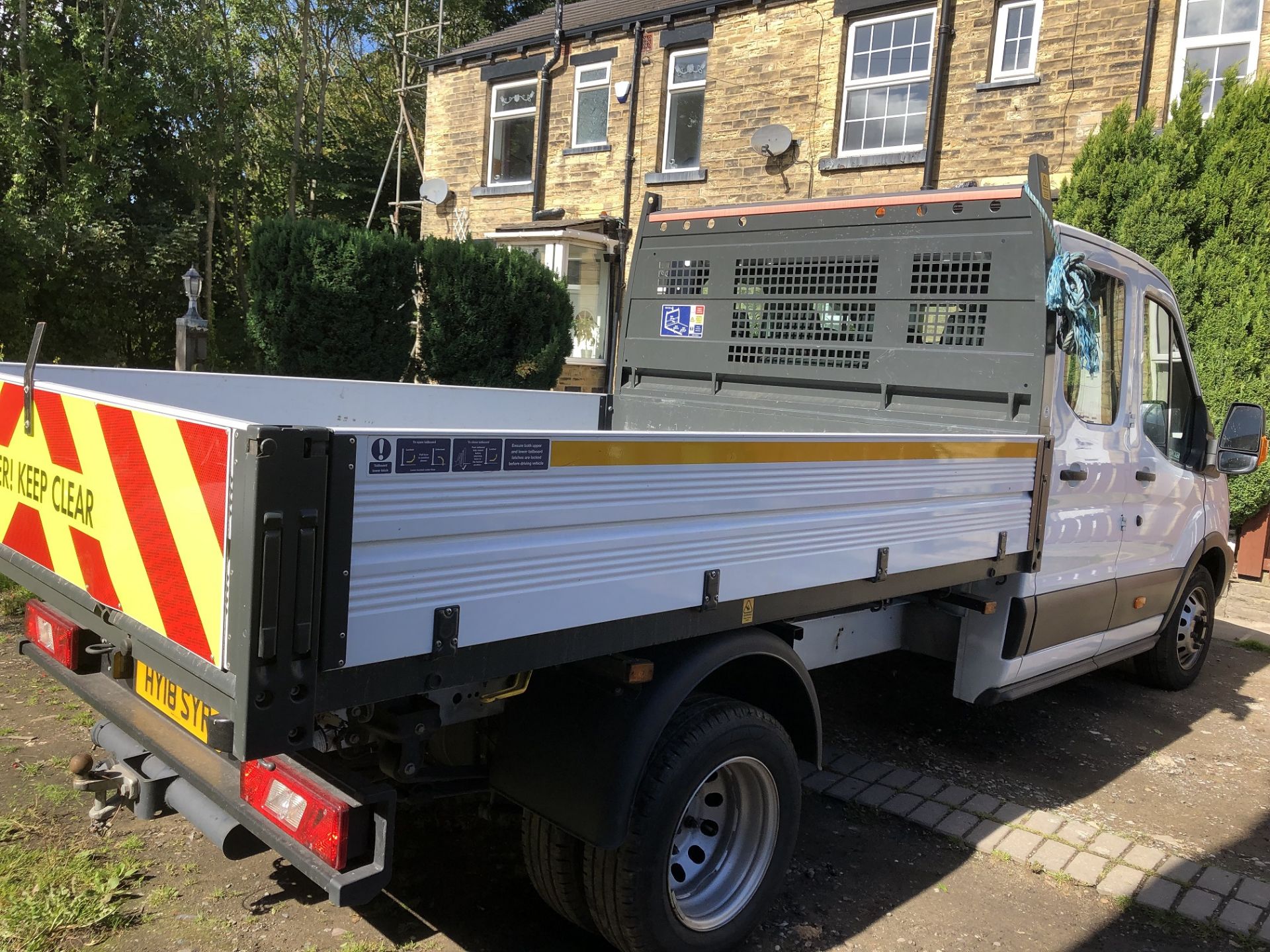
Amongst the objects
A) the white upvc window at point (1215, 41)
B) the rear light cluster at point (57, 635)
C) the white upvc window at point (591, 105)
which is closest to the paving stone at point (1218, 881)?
the rear light cluster at point (57, 635)

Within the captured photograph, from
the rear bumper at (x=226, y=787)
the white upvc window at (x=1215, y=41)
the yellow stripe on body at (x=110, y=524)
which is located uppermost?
the white upvc window at (x=1215, y=41)

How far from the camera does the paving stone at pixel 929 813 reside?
4.03 metres

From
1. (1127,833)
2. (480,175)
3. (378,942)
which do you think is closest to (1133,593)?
(1127,833)

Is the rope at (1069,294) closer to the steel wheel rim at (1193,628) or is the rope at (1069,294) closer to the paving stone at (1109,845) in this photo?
the paving stone at (1109,845)

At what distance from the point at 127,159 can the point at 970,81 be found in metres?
15.3

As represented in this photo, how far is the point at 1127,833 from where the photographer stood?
4.08m

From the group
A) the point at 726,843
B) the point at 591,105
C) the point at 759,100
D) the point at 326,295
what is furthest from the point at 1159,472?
the point at 591,105

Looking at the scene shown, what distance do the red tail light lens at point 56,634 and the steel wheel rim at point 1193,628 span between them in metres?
5.61

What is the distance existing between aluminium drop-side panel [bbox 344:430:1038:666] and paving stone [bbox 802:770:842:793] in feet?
4.73

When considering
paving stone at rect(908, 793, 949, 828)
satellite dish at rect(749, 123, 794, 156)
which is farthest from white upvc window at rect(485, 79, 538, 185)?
paving stone at rect(908, 793, 949, 828)

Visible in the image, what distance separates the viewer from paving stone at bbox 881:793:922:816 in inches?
162

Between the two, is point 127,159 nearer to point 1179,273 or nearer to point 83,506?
point 1179,273

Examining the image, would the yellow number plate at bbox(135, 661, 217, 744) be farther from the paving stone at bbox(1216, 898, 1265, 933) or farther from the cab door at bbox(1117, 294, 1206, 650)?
the cab door at bbox(1117, 294, 1206, 650)

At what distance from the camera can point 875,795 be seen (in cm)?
425
